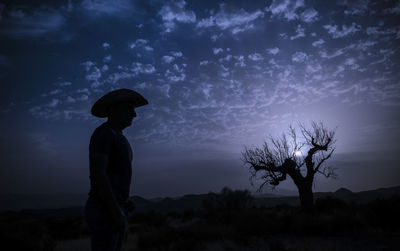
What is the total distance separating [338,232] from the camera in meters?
9.24

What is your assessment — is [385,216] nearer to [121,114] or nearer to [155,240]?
[155,240]

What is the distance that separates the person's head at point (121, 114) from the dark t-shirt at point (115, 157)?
0.17 metres

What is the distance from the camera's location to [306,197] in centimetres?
1425

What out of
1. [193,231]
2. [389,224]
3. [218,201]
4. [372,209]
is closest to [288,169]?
[372,209]

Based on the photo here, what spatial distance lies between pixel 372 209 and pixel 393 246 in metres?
5.08

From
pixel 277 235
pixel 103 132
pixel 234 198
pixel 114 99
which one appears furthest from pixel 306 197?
pixel 103 132

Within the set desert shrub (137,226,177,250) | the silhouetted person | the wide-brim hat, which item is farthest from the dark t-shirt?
desert shrub (137,226,177,250)

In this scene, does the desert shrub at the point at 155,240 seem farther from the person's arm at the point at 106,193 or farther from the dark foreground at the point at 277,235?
the person's arm at the point at 106,193

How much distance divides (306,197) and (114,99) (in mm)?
15383

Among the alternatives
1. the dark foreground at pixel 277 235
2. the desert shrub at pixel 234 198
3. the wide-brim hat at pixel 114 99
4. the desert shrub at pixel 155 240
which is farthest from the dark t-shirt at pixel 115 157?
the desert shrub at pixel 234 198

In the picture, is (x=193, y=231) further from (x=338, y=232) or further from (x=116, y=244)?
(x=116, y=244)

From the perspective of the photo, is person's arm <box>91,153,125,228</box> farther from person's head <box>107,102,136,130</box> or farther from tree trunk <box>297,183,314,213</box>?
tree trunk <box>297,183,314,213</box>

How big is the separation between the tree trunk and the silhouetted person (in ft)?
48.7

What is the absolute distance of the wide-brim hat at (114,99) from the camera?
91.7 inches
